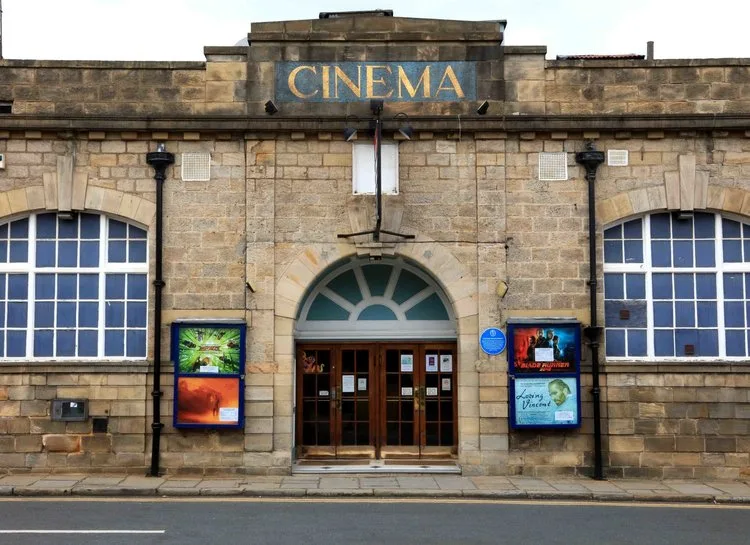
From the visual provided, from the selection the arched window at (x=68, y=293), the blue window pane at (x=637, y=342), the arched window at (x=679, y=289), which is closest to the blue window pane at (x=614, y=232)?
the arched window at (x=679, y=289)

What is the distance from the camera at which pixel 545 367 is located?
47.8ft

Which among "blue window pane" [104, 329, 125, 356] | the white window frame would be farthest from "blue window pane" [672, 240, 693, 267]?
"blue window pane" [104, 329, 125, 356]

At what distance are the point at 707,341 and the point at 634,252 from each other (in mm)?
1866

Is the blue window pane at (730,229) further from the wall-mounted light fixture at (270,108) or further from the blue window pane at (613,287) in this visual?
the wall-mounted light fixture at (270,108)

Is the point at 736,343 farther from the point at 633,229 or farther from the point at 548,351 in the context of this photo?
the point at 548,351

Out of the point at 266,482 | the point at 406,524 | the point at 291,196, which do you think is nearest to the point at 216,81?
the point at 291,196

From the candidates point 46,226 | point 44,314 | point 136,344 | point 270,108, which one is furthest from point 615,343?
point 46,226

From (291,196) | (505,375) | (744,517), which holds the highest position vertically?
(291,196)

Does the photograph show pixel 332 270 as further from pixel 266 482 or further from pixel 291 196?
pixel 266 482

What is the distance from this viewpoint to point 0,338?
48.8 feet

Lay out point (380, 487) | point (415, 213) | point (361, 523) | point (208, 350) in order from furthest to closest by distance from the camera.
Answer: point (415, 213), point (208, 350), point (380, 487), point (361, 523)

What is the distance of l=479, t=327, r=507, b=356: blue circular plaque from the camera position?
578 inches

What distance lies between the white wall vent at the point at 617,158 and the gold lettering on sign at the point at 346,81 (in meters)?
4.17

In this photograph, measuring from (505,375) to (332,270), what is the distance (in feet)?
10.9
